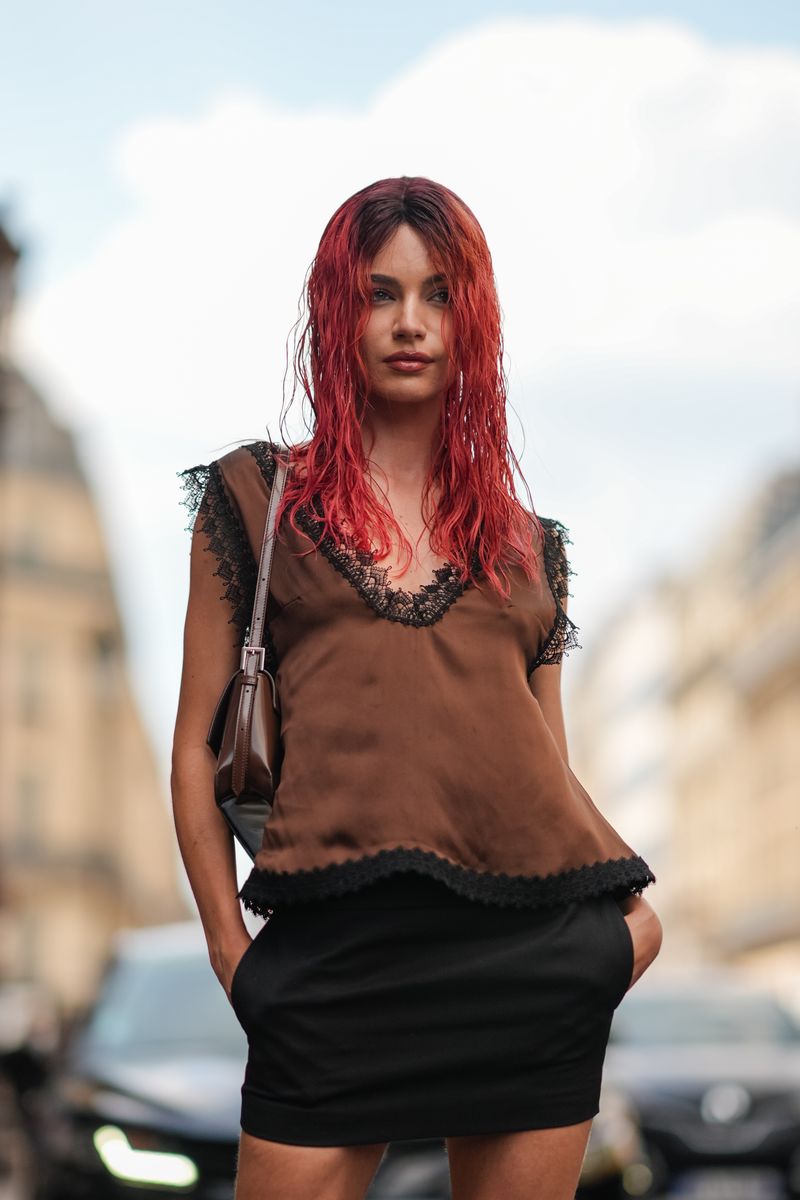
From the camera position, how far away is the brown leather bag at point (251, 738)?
274 cm

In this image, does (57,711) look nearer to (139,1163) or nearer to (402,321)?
(139,1163)

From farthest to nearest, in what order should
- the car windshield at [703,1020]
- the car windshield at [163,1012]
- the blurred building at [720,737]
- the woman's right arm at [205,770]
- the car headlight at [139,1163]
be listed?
1. the blurred building at [720,737]
2. the car windshield at [703,1020]
3. the car windshield at [163,1012]
4. the car headlight at [139,1163]
5. the woman's right arm at [205,770]

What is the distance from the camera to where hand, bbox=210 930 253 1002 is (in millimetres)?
2689

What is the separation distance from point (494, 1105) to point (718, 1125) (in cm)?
908

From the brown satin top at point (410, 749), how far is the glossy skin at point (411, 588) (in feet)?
0.26

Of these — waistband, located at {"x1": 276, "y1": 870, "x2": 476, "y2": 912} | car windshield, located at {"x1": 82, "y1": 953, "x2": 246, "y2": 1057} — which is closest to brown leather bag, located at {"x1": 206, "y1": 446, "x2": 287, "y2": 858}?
waistband, located at {"x1": 276, "y1": 870, "x2": 476, "y2": 912}

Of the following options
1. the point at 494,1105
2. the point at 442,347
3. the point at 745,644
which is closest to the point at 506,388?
the point at 442,347

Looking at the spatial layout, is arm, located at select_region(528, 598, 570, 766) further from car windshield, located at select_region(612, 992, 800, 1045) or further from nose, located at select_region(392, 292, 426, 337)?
car windshield, located at select_region(612, 992, 800, 1045)

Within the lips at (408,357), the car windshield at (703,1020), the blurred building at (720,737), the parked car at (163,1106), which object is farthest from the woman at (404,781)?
the blurred building at (720,737)

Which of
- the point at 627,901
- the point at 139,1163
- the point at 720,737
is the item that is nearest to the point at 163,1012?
the point at 139,1163

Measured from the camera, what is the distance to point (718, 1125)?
11391 millimetres

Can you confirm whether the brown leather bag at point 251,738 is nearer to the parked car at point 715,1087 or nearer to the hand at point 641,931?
the hand at point 641,931

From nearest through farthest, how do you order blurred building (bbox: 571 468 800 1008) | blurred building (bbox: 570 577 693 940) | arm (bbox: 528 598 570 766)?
arm (bbox: 528 598 570 766)
blurred building (bbox: 571 468 800 1008)
blurred building (bbox: 570 577 693 940)

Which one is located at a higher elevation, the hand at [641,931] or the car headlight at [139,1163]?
the hand at [641,931]
